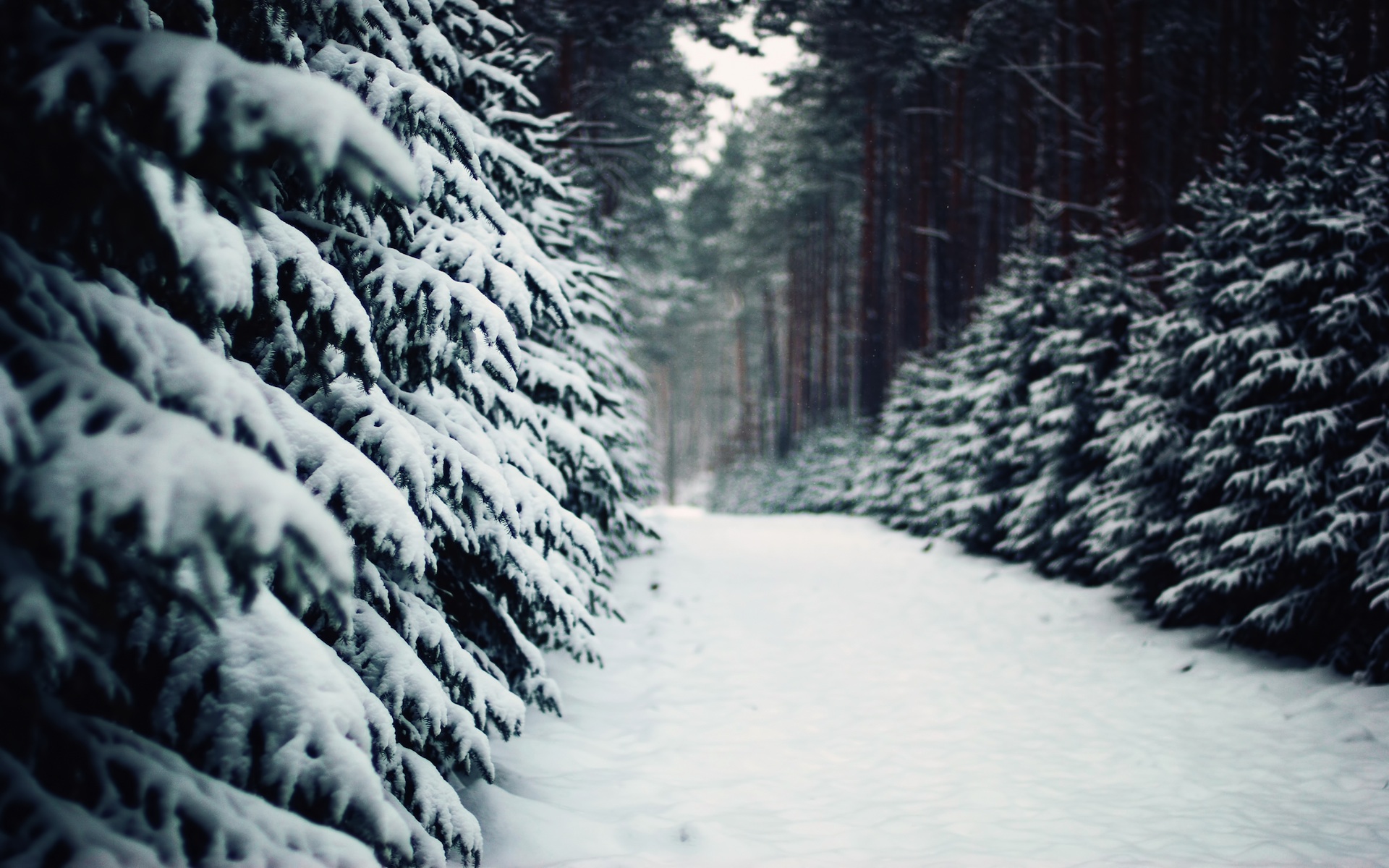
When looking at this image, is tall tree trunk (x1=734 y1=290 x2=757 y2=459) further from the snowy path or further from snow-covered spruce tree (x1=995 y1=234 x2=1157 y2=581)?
the snowy path

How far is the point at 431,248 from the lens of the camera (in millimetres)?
3260

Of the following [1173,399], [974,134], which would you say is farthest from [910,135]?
[1173,399]

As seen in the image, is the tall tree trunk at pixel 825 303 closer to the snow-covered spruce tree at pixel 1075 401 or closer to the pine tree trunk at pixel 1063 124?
the pine tree trunk at pixel 1063 124

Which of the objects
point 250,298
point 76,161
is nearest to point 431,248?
point 250,298

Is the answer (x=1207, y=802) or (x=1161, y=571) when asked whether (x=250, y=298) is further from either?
(x=1161, y=571)

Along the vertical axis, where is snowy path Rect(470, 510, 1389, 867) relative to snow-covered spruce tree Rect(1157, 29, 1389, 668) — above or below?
below

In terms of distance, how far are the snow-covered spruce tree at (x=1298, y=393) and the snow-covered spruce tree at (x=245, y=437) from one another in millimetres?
5916

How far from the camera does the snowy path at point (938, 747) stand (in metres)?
3.70

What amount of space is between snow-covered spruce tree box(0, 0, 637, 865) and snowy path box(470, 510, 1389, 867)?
1273 millimetres

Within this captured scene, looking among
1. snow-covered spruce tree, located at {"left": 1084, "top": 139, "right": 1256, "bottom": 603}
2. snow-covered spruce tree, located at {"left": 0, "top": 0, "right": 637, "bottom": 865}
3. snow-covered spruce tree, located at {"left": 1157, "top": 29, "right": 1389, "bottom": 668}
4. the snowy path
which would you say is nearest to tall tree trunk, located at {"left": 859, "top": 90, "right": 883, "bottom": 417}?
the snowy path

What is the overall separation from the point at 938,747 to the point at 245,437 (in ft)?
16.2

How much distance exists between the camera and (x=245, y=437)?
170cm

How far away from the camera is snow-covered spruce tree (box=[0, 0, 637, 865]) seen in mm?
1322

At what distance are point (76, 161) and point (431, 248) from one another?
6.25 ft
